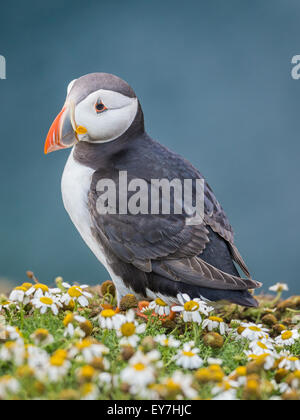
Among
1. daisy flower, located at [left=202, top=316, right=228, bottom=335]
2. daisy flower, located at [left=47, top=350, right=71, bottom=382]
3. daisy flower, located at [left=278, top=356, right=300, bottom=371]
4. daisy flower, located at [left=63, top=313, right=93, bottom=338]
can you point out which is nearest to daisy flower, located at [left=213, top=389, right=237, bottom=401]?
daisy flower, located at [left=278, top=356, right=300, bottom=371]

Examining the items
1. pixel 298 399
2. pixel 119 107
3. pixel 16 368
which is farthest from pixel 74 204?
pixel 298 399

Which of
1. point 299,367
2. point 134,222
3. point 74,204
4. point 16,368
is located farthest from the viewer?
point 74,204

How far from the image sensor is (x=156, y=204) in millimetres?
2854

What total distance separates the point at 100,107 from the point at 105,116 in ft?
0.19

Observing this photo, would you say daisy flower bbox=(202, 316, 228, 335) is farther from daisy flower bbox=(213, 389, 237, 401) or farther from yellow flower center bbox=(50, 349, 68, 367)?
yellow flower center bbox=(50, 349, 68, 367)

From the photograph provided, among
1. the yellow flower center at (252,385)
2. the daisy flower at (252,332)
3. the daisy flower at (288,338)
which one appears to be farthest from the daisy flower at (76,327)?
the daisy flower at (288,338)

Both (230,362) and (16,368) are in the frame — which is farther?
(230,362)

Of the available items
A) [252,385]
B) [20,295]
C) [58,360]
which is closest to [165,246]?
[20,295]

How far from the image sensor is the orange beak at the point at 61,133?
2.97 meters

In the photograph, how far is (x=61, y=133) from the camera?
298 cm

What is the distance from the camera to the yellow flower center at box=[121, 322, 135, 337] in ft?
7.18
